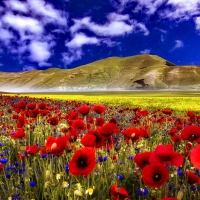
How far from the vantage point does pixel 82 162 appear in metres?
1.92

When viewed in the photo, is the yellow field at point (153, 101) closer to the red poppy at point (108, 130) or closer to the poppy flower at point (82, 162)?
Answer: the red poppy at point (108, 130)

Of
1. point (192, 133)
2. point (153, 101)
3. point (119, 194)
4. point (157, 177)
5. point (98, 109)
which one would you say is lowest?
point (153, 101)

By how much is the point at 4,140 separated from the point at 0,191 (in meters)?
2.61

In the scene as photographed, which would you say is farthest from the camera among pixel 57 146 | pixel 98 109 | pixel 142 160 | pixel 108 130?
pixel 98 109

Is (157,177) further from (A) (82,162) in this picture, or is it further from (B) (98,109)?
(B) (98,109)

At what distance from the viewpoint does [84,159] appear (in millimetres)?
1917

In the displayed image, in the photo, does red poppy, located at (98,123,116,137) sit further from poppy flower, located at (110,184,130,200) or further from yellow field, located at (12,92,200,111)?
yellow field, located at (12,92,200,111)

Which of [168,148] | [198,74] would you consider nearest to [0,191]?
[168,148]

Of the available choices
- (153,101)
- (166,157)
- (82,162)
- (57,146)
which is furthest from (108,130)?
(153,101)

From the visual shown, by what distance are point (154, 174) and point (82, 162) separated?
1.81 ft

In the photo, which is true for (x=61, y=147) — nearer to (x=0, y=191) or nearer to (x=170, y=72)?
(x=0, y=191)

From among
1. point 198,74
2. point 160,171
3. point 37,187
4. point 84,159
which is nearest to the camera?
point 160,171

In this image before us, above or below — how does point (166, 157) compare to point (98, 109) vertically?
below

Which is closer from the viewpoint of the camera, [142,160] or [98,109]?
[142,160]
